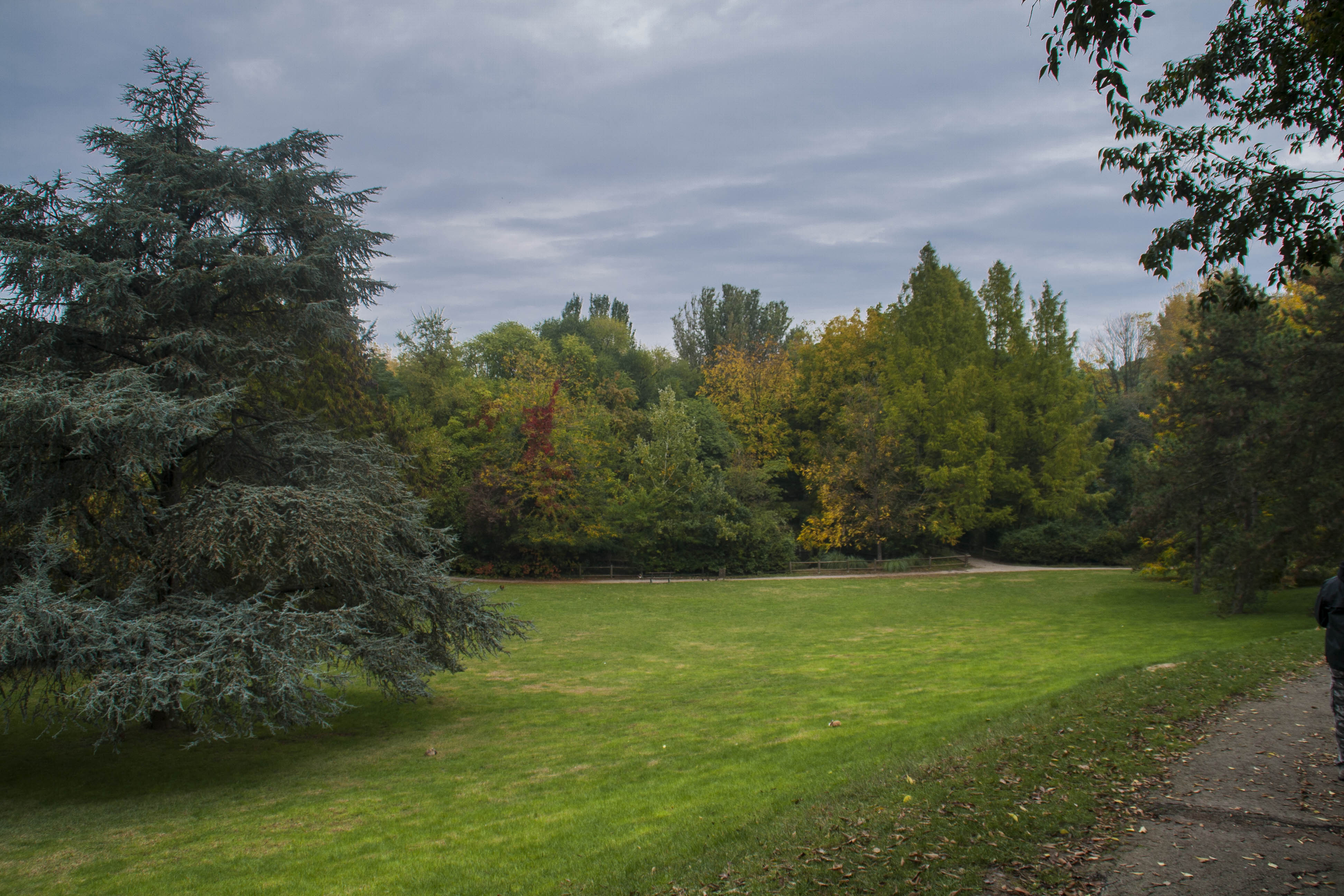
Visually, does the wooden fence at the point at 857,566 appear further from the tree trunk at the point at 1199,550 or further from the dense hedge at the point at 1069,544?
the tree trunk at the point at 1199,550

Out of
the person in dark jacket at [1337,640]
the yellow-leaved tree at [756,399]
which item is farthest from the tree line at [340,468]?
the yellow-leaved tree at [756,399]

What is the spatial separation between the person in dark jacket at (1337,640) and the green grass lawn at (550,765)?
3.33m

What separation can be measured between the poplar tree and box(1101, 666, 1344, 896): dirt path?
8936 millimetres

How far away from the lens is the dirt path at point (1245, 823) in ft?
15.3

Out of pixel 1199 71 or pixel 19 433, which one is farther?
pixel 19 433

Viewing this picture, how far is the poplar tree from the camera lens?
9.54 meters

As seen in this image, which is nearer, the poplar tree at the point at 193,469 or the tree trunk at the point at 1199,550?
the poplar tree at the point at 193,469

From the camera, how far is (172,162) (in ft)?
40.7

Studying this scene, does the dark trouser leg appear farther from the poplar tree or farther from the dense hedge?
the dense hedge

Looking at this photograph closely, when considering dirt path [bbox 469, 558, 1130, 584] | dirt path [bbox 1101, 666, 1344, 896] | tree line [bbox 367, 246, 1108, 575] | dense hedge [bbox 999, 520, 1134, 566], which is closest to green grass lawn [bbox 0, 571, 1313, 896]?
dirt path [bbox 1101, 666, 1344, 896]

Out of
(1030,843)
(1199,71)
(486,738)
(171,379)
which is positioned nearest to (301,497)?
(171,379)

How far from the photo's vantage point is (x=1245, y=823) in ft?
18.3

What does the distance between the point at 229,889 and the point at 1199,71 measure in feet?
38.5

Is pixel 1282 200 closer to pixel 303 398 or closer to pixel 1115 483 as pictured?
pixel 303 398
